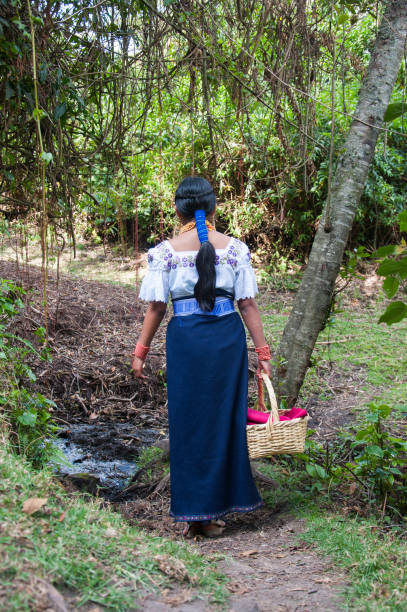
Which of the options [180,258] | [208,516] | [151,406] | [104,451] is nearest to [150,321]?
[180,258]

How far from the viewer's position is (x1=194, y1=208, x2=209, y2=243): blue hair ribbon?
2973 millimetres

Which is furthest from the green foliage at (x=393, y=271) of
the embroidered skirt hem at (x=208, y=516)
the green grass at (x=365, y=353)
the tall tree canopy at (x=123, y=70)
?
the green grass at (x=365, y=353)

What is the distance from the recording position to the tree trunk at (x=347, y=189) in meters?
3.62

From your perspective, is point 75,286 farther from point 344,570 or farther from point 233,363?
point 344,570

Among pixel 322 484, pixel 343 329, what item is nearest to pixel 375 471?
pixel 322 484

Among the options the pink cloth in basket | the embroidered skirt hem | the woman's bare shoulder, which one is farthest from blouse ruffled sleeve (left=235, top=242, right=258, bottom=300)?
the embroidered skirt hem

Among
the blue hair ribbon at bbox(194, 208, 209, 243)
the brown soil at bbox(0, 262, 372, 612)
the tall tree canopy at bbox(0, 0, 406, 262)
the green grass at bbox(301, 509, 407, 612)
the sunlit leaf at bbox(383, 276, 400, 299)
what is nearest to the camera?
the green grass at bbox(301, 509, 407, 612)

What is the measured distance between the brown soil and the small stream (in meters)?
0.17

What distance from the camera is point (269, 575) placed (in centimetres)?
235

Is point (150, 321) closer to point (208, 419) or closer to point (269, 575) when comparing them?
point (208, 419)

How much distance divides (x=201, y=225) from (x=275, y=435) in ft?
3.81

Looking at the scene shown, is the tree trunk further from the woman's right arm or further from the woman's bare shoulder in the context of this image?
the woman's bare shoulder

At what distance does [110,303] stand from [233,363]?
5059 millimetres

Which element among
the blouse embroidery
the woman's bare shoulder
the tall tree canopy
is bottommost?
the blouse embroidery
